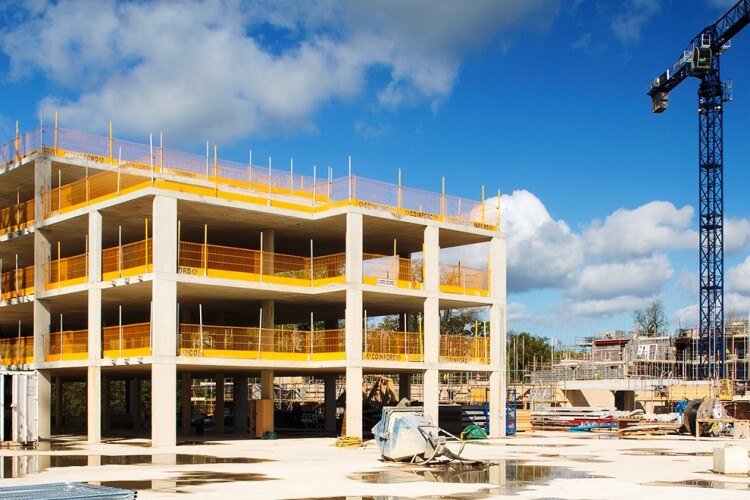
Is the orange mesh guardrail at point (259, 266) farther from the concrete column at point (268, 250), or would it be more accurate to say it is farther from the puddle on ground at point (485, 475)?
the puddle on ground at point (485, 475)

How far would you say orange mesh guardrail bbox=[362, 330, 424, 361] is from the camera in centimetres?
4312

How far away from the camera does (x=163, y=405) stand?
37.1 meters

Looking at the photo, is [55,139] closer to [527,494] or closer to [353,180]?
[353,180]

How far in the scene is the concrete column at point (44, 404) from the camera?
42562mm

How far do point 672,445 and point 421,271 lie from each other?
13863mm

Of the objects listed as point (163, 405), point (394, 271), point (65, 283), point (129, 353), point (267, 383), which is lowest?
point (163, 405)

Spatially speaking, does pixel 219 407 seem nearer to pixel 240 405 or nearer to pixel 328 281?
pixel 240 405

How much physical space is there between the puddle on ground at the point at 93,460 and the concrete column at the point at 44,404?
1095 centimetres

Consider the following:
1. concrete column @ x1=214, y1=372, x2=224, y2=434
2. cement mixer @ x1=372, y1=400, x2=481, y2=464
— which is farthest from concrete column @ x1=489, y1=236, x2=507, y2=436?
cement mixer @ x1=372, y1=400, x2=481, y2=464

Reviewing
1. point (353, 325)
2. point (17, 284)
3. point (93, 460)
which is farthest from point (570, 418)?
point (93, 460)

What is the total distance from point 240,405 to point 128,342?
1338 cm

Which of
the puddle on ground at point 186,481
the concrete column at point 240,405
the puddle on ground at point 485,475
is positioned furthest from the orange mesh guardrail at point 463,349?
the puddle on ground at point 186,481

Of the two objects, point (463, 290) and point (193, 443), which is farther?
point (463, 290)

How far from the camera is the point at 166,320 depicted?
37.4 metres
